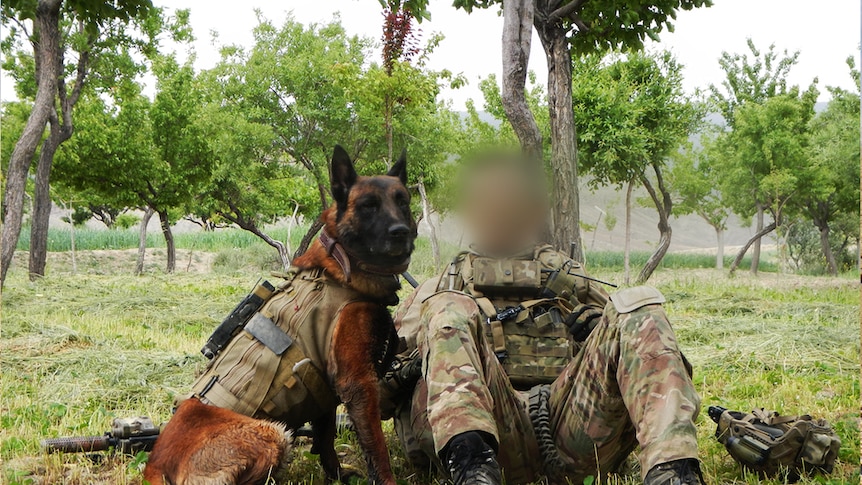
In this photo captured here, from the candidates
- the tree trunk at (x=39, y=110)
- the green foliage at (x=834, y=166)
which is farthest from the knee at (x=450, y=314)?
the green foliage at (x=834, y=166)

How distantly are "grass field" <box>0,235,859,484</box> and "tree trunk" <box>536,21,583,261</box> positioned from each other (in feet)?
4.50

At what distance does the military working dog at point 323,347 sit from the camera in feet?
9.15

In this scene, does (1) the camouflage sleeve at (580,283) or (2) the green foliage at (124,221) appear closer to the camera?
(1) the camouflage sleeve at (580,283)

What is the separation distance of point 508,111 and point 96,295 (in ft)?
27.6

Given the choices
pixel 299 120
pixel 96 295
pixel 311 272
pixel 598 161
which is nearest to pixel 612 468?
pixel 311 272

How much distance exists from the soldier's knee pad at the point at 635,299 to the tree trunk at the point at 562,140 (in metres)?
3.79

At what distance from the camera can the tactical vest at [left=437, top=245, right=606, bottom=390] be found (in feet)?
10.8

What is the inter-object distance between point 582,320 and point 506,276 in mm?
407

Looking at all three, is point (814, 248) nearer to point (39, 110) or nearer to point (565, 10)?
point (565, 10)

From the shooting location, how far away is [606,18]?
7.23 metres

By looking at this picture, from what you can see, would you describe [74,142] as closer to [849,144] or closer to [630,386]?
[630,386]

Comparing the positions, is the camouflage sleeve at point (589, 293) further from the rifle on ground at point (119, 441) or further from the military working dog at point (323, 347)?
the rifle on ground at point (119, 441)

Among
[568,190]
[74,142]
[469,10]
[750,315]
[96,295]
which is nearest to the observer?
[568,190]

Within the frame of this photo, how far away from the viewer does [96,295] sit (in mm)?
11656
